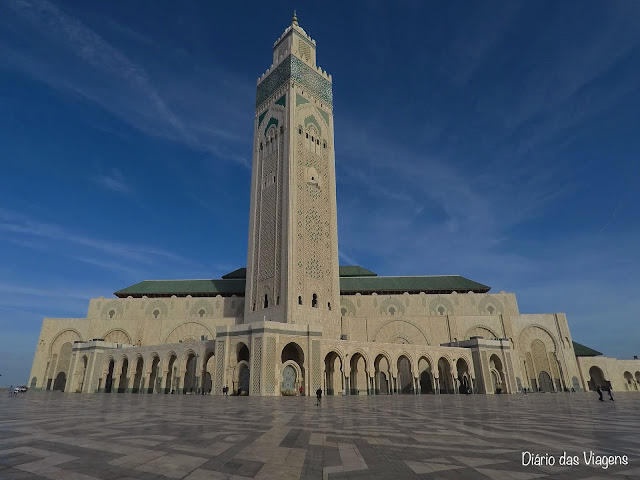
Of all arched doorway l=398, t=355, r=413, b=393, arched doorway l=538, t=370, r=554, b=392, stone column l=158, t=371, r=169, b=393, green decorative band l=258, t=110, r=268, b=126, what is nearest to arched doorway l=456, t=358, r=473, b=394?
arched doorway l=398, t=355, r=413, b=393

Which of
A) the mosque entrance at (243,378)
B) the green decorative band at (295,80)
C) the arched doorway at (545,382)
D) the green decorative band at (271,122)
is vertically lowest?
the arched doorway at (545,382)

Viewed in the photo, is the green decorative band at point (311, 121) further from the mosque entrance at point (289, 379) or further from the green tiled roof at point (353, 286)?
the mosque entrance at point (289, 379)

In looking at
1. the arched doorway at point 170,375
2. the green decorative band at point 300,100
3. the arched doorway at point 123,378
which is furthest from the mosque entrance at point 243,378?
the green decorative band at point 300,100

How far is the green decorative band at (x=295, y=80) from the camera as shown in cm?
3519

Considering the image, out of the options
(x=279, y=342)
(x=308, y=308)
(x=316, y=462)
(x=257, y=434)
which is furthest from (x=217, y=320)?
(x=316, y=462)

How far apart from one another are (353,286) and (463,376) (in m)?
13.5

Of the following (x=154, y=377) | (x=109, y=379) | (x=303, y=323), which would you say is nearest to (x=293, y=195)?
(x=303, y=323)

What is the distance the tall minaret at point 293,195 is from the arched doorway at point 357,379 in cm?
304

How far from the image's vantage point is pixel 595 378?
4009 cm

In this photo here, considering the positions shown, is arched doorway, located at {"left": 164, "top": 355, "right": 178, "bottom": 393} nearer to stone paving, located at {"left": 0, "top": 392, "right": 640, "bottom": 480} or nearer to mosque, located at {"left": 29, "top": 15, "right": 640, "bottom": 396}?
mosque, located at {"left": 29, "top": 15, "right": 640, "bottom": 396}

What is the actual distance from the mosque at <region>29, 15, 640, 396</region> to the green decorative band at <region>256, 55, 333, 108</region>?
0.16 m

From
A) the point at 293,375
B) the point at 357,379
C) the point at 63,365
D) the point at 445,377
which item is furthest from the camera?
the point at 63,365

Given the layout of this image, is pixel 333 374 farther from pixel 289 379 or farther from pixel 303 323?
pixel 289 379

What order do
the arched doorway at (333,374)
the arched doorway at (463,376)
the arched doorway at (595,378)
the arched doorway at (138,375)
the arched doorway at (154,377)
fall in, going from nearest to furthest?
the arched doorway at (333,374), the arched doorway at (154,377), the arched doorway at (463,376), the arched doorway at (138,375), the arched doorway at (595,378)
